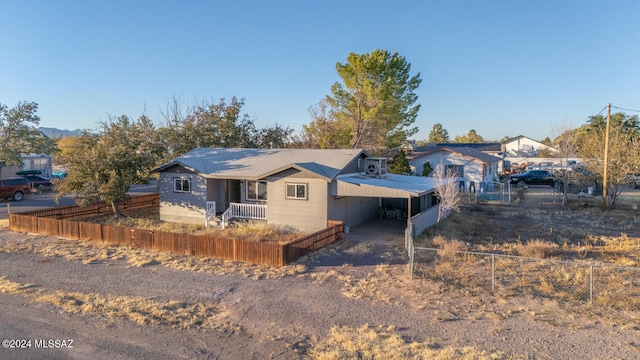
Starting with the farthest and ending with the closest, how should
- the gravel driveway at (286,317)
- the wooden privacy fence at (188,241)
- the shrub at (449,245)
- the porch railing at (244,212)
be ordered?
the porch railing at (244,212) → the shrub at (449,245) → the wooden privacy fence at (188,241) → the gravel driveway at (286,317)

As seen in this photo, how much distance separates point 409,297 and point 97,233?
45.3ft

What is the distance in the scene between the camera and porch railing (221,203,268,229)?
20.3m

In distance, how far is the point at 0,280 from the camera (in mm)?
12281

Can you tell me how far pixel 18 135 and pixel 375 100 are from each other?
36308mm

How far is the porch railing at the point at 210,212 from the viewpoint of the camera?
2105 cm

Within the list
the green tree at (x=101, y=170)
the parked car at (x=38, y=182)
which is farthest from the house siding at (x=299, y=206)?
the parked car at (x=38, y=182)

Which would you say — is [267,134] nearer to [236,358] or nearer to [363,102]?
[363,102]

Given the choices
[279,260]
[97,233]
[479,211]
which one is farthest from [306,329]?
[479,211]

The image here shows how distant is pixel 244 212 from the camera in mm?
20703

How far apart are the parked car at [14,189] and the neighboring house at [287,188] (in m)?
16.7

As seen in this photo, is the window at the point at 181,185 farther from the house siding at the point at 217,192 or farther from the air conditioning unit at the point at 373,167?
the air conditioning unit at the point at 373,167

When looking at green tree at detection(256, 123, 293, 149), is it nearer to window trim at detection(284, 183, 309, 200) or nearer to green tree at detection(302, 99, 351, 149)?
green tree at detection(302, 99, 351, 149)

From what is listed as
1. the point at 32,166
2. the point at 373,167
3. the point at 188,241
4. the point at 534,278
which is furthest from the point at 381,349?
the point at 32,166

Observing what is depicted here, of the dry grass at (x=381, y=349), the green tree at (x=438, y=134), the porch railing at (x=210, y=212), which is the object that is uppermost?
the green tree at (x=438, y=134)
